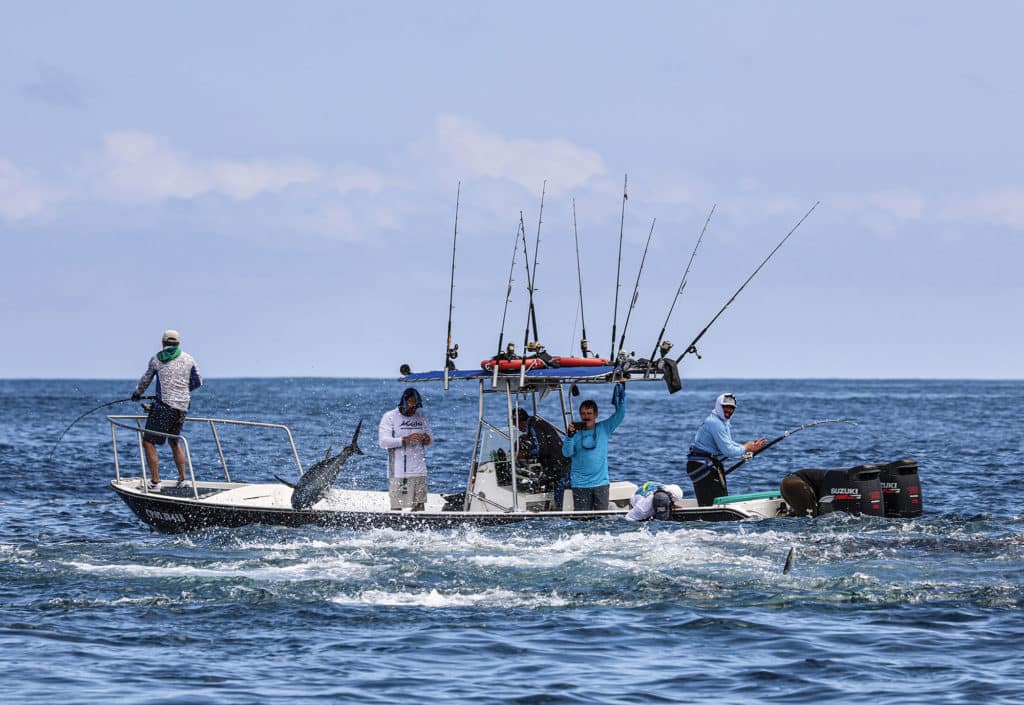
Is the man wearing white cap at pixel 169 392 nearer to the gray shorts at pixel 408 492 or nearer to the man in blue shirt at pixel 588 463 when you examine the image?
the gray shorts at pixel 408 492

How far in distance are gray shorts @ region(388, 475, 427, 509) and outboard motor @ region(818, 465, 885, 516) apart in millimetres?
5286

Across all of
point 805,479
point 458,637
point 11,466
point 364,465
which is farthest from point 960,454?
point 458,637

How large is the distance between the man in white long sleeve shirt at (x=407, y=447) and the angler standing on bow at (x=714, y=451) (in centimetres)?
357

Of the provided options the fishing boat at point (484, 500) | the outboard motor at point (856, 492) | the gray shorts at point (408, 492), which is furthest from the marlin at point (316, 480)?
the outboard motor at point (856, 492)

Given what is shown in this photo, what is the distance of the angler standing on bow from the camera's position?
17641mm

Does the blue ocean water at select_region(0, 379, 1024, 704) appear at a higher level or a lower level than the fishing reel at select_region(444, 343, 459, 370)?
lower

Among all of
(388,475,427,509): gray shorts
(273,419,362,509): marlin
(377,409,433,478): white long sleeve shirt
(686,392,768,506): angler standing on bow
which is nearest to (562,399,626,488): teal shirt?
(686,392,768,506): angler standing on bow

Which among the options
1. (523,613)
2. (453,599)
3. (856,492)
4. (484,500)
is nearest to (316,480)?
(484,500)

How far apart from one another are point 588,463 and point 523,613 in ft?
16.2

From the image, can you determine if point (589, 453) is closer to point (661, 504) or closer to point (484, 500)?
point (661, 504)

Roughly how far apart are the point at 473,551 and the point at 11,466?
852 inches

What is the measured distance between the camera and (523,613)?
40.3ft

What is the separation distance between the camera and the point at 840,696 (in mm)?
9664

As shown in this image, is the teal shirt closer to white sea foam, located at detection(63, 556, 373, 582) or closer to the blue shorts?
white sea foam, located at detection(63, 556, 373, 582)
